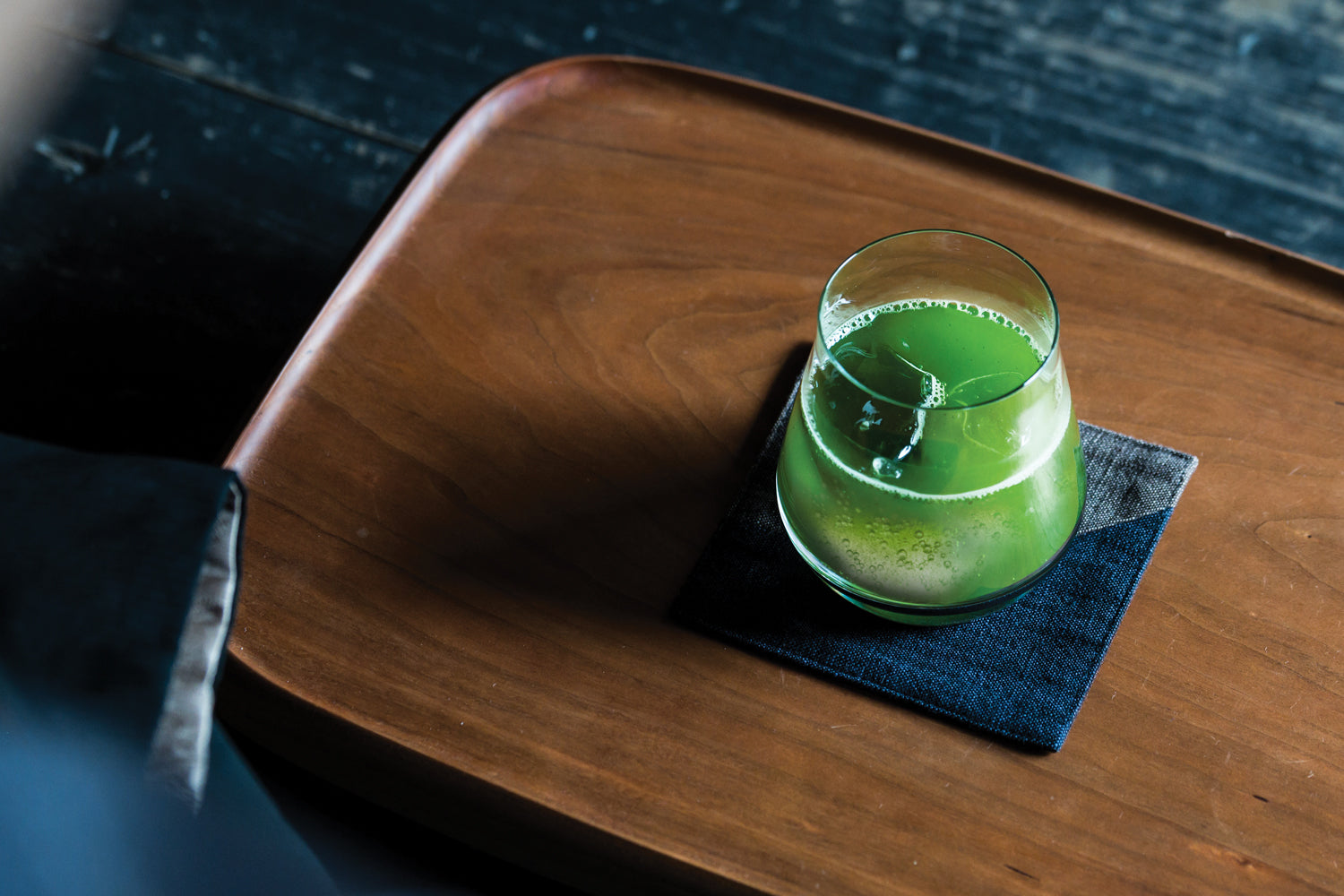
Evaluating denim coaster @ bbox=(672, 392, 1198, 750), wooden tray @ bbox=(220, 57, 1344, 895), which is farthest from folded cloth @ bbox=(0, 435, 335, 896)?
denim coaster @ bbox=(672, 392, 1198, 750)

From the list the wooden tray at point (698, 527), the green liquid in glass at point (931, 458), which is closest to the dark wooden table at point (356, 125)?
the wooden tray at point (698, 527)

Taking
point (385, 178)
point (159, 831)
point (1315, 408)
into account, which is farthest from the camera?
point (385, 178)

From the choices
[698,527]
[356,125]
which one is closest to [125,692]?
[698,527]

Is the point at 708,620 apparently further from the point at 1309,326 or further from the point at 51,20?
the point at 51,20

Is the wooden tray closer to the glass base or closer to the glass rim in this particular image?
the glass base

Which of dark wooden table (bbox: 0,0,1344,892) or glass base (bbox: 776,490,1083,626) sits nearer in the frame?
glass base (bbox: 776,490,1083,626)

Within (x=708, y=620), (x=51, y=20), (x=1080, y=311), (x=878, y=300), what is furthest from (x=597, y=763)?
(x=51, y=20)
